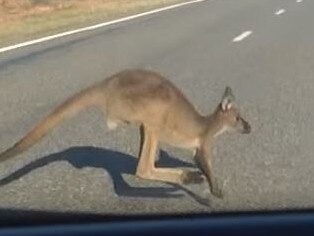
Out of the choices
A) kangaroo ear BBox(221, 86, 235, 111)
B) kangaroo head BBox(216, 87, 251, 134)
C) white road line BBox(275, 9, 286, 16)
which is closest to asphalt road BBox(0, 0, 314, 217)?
kangaroo head BBox(216, 87, 251, 134)

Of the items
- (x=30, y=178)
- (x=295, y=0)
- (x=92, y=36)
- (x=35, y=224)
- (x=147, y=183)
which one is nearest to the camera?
(x=35, y=224)

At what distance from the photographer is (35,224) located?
595 cm

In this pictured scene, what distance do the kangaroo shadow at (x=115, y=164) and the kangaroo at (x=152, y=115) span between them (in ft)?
1.29

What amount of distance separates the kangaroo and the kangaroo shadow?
1.29ft

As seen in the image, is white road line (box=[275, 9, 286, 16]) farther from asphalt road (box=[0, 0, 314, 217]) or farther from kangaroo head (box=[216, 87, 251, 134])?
kangaroo head (box=[216, 87, 251, 134])

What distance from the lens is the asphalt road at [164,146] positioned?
746 cm

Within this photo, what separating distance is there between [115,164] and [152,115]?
231 cm

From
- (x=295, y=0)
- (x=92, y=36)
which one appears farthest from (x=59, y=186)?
(x=295, y=0)

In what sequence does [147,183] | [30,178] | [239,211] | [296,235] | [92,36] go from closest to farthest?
[296,235] → [239,211] → [147,183] → [30,178] → [92,36]

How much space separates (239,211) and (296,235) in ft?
4.14

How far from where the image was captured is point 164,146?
8.02 m

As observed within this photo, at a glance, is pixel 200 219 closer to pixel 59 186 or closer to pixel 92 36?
pixel 59 186

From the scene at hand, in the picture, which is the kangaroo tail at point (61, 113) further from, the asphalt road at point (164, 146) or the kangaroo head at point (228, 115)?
the kangaroo head at point (228, 115)

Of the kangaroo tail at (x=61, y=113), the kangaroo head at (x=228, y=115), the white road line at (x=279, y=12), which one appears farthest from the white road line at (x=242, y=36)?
the kangaroo tail at (x=61, y=113)
